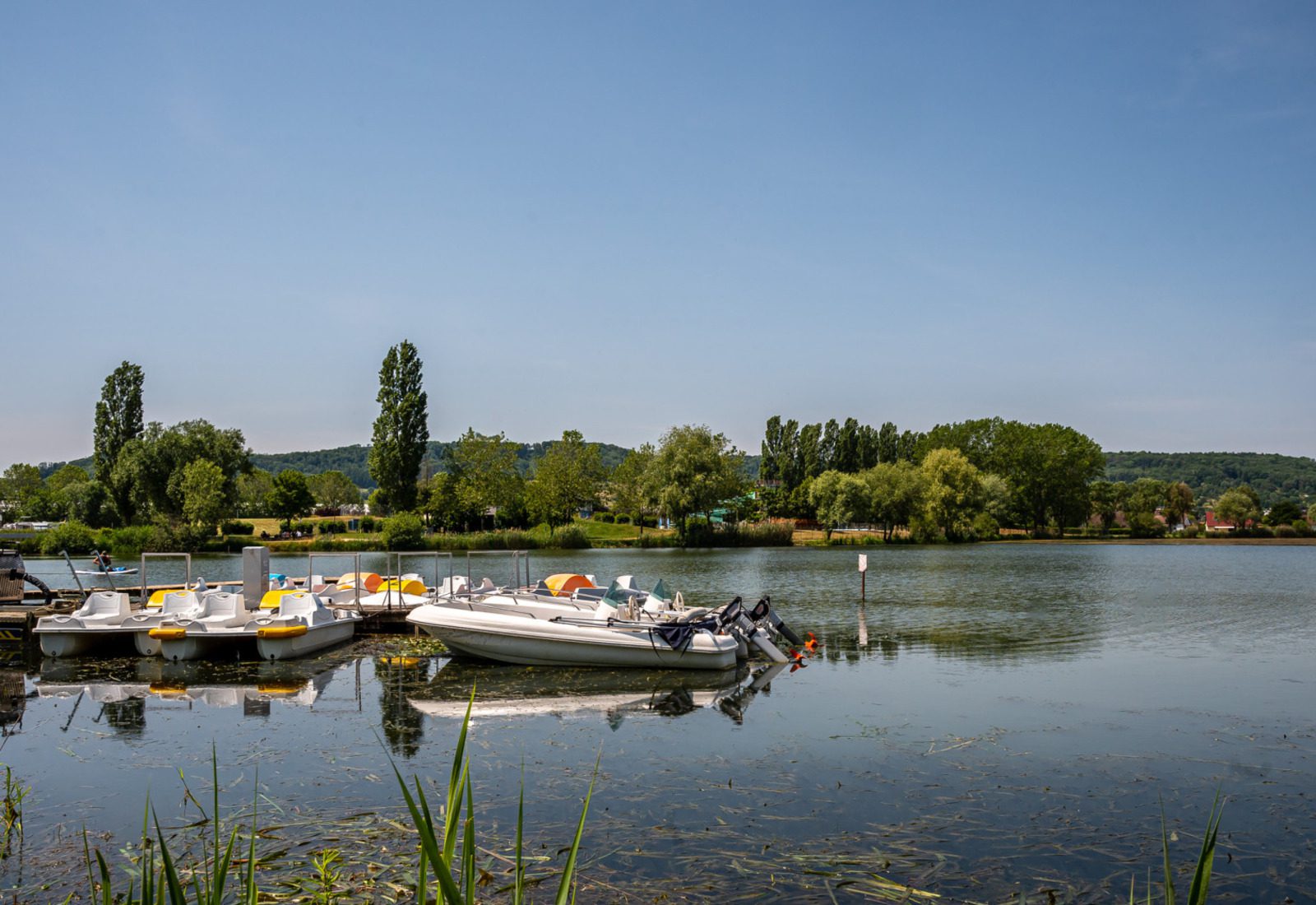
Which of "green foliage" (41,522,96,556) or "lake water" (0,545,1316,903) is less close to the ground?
"green foliage" (41,522,96,556)

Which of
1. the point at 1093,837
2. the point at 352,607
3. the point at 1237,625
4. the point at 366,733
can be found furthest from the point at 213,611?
the point at 1237,625

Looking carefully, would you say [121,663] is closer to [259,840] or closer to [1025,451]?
[259,840]

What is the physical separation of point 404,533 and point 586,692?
166 ft

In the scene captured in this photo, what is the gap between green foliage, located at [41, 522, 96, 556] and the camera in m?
63.4

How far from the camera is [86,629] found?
20797 millimetres

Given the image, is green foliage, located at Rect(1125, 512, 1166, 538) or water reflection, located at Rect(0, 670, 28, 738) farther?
green foliage, located at Rect(1125, 512, 1166, 538)

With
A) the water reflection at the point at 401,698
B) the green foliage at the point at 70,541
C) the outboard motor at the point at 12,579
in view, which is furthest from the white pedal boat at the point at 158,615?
the green foliage at the point at 70,541

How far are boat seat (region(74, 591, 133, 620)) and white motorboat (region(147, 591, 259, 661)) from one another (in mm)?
1201

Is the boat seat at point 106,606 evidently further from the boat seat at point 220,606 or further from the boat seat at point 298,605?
the boat seat at point 298,605

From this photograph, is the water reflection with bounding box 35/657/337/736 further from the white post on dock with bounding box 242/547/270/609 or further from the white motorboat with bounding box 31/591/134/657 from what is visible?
the white post on dock with bounding box 242/547/270/609

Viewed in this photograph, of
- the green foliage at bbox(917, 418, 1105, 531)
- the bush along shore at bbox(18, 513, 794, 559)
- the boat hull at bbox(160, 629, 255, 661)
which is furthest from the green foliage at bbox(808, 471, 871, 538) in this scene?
the boat hull at bbox(160, 629, 255, 661)

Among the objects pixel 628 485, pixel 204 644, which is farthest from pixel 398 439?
pixel 204 644

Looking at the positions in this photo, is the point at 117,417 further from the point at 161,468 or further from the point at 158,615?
the point at 158,615

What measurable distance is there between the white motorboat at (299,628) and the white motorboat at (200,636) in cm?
39
